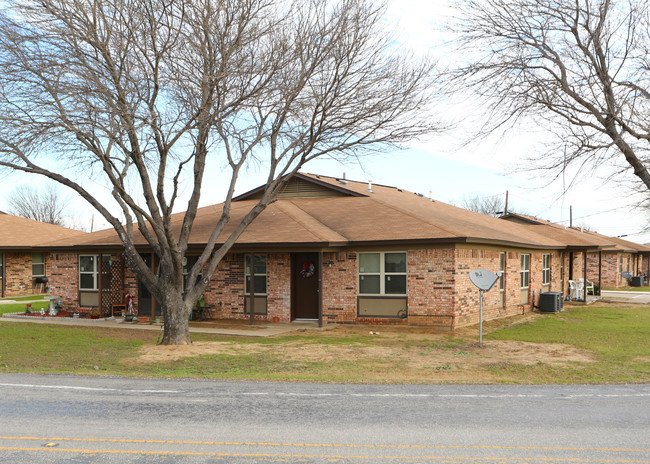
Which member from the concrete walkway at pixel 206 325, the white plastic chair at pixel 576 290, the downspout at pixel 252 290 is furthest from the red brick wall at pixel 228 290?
the white plastic chair at pixel 576 290

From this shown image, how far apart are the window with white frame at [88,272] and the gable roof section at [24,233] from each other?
7682 mm

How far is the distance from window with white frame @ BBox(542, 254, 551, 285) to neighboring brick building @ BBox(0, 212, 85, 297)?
2288 cm

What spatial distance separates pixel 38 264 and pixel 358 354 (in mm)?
26388

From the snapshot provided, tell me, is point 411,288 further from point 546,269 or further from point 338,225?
point 546,269

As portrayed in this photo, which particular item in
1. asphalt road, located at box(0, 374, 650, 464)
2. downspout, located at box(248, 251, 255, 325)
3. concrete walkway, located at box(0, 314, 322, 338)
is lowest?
concrete walkway, located at box(0, 314, 322, 338)

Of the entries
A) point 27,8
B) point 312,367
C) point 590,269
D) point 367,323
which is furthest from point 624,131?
point 590,269

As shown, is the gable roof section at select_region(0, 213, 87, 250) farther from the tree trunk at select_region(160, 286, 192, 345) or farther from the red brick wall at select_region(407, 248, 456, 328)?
the red brick wall at select_region(407, 248, 456, 328)

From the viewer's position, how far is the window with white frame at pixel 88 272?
2266 centimetres

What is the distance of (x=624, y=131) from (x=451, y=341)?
280 inches

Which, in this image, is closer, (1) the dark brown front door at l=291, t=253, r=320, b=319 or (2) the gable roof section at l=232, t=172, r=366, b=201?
(1) the dark brown front door at l=291, t=253, r=320, b=319

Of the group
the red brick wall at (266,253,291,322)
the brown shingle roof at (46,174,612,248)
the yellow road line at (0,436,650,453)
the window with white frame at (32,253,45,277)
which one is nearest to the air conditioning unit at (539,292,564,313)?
the brown shingle roof at (46,174,612,248)

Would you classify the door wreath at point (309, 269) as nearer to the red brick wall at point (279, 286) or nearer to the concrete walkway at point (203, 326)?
the red brick wall at point (279, 286)

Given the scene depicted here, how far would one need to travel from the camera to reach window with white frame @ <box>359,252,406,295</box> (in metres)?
18.6

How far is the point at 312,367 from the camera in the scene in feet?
38.6
